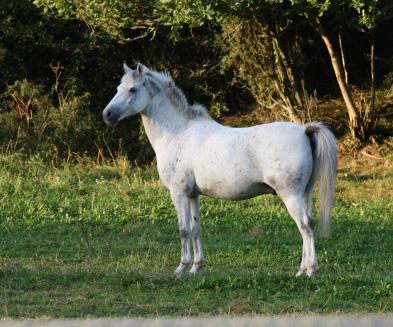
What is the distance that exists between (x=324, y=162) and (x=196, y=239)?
1.47 meters

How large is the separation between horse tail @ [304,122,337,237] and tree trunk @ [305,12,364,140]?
8.15 m

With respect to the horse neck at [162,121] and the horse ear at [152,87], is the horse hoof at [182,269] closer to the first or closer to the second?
the horse neck at [162,121]

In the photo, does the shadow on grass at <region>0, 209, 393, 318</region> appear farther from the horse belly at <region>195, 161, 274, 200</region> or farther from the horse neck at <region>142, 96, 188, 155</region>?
the horse neck at <region>142, 96, 188, 155</region>

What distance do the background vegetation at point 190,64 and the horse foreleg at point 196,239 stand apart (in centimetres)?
590

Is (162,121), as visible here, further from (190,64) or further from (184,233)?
(190,64)

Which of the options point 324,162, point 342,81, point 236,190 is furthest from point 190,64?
point 324,162

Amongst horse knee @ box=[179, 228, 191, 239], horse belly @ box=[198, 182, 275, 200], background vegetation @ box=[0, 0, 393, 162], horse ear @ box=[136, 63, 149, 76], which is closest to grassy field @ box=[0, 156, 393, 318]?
horse knee @ box=[179, 228, 191, 239]

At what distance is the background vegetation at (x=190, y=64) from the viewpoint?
14.8 meters

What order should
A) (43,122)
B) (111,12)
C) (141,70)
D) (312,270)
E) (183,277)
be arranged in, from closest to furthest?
(183,277) < (312,270) < (141,70) < (111,12) < (43,122)

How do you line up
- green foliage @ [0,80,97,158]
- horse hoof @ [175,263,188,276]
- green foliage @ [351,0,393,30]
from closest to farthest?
1. horse hoof @ [175,263,188,276]
2. green foliage @ [351,0,393,30]
3. green foliage @ [0,80,97,158]

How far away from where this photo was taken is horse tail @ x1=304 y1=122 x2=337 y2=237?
698 cm

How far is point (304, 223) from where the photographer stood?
700cm

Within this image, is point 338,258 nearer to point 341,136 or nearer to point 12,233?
point 12,233

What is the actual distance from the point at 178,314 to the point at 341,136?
11670mm
